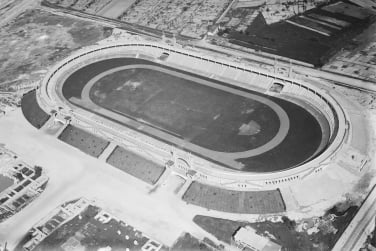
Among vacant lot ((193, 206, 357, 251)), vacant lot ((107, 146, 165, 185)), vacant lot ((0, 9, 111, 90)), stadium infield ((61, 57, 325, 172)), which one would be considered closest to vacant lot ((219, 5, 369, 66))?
stadium infield ((61, 57, 325, 172))

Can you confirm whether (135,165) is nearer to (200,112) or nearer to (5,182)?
(200,112)

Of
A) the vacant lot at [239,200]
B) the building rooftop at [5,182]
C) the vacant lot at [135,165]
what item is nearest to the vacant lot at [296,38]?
the vacant lot at [239,200]

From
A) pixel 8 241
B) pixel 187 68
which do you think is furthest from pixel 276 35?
pixel 8 241

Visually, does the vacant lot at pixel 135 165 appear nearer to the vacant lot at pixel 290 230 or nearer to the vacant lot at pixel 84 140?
the vacant lot at pixel 84 140

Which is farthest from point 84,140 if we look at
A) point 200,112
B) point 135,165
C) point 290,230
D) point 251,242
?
point 290,230

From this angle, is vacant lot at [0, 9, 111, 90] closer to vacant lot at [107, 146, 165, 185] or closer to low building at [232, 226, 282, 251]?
vacant lot at [107, 146, 165, 185]

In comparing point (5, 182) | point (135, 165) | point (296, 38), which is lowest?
point (5, 182)
